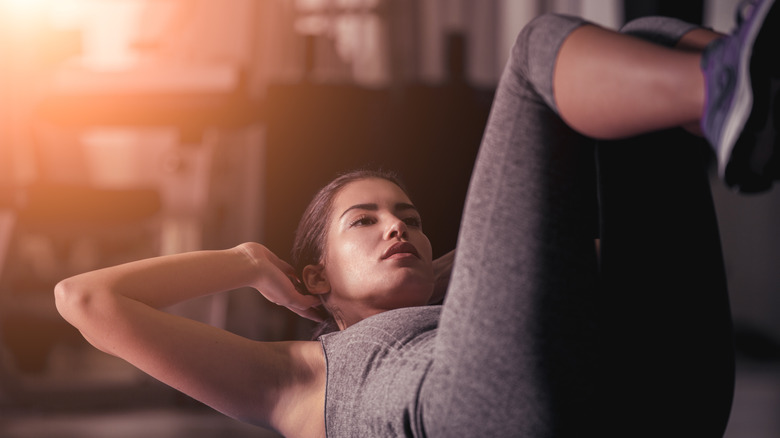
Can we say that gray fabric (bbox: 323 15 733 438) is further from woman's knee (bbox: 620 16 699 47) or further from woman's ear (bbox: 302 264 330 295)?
woman's ear (bbox: 302 264 330 295)

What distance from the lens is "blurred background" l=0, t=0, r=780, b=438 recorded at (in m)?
1.75

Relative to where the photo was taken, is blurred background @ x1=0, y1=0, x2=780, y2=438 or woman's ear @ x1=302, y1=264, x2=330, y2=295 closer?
woman's ear @ x1=302, y1=264, x2=330, y2=295

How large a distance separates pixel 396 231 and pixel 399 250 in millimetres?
30

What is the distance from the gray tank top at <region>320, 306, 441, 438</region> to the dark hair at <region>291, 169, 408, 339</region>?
170mm

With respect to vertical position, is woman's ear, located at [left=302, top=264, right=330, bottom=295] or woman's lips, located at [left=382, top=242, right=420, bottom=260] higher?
woman's lips, located at [left=382, top=242, right=420, bottom=260]

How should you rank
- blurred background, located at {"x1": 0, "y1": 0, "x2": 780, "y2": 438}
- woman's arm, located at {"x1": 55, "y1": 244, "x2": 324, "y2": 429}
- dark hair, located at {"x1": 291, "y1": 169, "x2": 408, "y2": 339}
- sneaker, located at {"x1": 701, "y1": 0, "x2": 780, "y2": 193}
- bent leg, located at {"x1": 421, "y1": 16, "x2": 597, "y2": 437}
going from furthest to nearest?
blurred background, located at {"x1": 0, "y1": 0, "x2": 780, "y2": 438}
dark hair, located at {"x1": 291, "y1": 169, "x2": 408, "y2": 339}
woman's arm, located at {"x1": 55, "y1": 244, "x2": 324, "y2": 429}
bent leg, located at {"x1": 421, "y1": 16, "x2": 597, "y2": 437}
sneaker, located at {"x1": 701, "y1": 0, "x2": 780, "y2": 193}

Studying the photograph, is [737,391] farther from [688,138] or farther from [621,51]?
[621,51]

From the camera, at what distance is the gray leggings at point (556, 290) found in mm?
570

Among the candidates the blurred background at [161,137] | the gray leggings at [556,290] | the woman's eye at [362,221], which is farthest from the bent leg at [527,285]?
the blurred background at [161,137]

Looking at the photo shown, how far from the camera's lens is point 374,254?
0.90 meters

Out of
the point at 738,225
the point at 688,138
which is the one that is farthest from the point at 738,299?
the point at 688,138

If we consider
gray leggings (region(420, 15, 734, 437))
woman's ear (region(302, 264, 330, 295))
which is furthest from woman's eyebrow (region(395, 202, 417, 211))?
gray leggings (region(420, 15, 734, 437))

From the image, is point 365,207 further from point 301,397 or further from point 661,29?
point 661,29

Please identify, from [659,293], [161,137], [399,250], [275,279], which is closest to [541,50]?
[659,293]
